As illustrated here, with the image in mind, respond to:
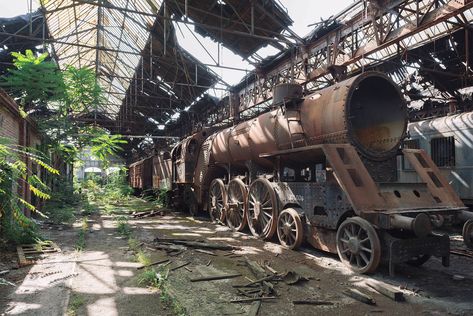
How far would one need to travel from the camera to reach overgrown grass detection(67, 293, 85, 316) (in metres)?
3.62

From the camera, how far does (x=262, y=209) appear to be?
7645 mm

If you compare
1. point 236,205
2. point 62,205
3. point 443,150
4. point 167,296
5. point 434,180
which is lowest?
point 167,296

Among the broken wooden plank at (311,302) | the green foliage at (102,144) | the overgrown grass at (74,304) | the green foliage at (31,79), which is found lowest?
the broken wooden plank at (311,302)

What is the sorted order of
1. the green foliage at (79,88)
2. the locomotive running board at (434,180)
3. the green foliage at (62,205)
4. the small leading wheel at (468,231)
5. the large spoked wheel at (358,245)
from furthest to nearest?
the green foliage at (79,88) → the green foliage at (62,205) → the locomotive running board at (434,180) → the small leading wheel at (468,231) → the large spoked wheel at (358,245)

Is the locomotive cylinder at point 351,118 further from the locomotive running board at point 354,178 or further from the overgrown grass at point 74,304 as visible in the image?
the overgrown grass at point 74,304

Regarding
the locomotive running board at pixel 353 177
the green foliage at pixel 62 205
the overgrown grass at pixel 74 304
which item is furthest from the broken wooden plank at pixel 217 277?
the green foliage at pixel 62 205

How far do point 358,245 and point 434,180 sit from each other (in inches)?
81.4

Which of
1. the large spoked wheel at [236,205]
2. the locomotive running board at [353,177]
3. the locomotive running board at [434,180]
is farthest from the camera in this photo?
the large spoked wheel at [236,205]

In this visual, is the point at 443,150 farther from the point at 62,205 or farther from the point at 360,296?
the point at 62,205

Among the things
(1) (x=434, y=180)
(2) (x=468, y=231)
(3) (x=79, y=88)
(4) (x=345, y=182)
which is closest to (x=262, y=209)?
(4) (x=345, y=182)

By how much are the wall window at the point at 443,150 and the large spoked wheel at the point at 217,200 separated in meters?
6.14

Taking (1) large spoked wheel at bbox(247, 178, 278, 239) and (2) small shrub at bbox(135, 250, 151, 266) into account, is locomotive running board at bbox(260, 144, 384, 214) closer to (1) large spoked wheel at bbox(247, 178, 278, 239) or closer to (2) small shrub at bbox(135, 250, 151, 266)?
(1) large spoked wheel at bbox(247, 178, 278, 239)

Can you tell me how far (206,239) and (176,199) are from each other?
6228 millimetres

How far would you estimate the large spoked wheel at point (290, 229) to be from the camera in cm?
633
